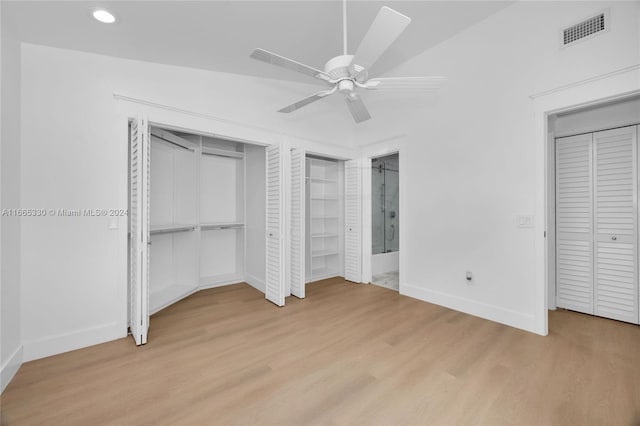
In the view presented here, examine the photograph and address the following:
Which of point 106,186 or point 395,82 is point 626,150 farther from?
point 106,186

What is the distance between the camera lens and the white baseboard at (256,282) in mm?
4023

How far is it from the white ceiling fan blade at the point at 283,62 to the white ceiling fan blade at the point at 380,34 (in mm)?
247

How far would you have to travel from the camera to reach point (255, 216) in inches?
167

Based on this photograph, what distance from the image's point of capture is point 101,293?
2.53 m

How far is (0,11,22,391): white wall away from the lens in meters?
1.96

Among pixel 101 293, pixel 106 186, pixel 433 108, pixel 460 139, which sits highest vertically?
pixel 433 108

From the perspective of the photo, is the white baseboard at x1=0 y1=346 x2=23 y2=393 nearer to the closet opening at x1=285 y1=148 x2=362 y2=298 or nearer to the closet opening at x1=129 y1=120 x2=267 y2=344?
the closet opening at x1=129 y1=120 x2=267 y2=344

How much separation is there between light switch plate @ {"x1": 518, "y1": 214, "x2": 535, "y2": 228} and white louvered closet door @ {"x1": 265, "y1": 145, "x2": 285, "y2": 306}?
8.60 feet

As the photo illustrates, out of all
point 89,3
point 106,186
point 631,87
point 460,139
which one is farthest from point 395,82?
point 106,186

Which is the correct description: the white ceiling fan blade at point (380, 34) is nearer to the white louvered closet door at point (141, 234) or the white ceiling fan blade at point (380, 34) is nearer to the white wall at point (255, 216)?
the white louvered closet door at point (141, 234)

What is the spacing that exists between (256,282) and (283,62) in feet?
10.6

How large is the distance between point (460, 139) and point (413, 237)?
1.37m

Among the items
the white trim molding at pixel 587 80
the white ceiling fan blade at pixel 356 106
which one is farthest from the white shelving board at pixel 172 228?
the white trim molding at pixel 587 80

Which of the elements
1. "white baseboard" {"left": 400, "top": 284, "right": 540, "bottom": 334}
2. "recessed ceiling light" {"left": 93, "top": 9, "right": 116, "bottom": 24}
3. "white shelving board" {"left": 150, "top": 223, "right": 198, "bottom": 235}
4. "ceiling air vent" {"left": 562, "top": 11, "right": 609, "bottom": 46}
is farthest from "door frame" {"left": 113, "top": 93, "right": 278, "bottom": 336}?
"ceiling air vent" {"left": 562, "top": 11, "right": 609, "bottom": 46}
